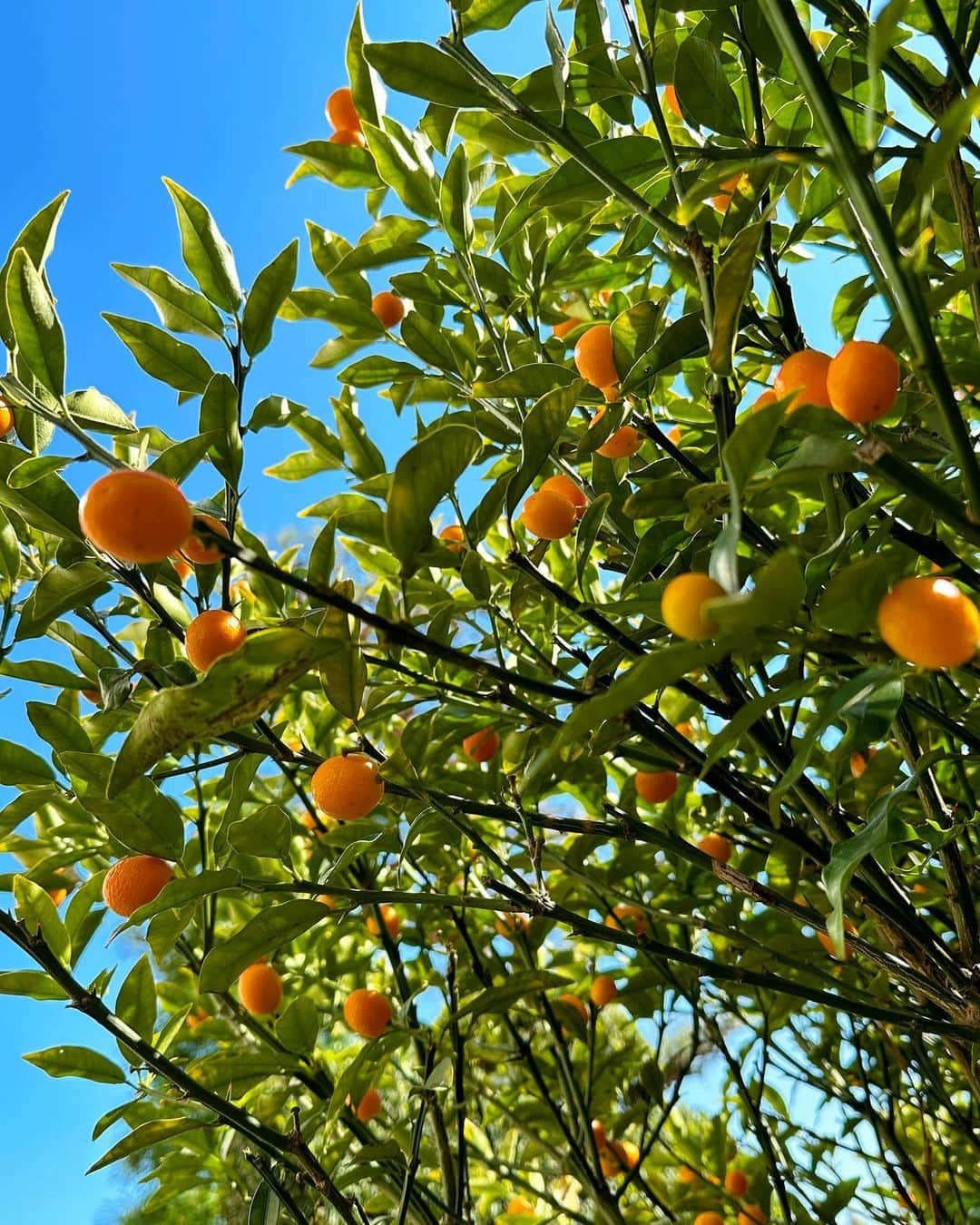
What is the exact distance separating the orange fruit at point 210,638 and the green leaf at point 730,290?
0.33 metres

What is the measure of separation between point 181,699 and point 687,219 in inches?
15.1

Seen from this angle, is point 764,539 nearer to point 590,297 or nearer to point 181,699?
point 181,699

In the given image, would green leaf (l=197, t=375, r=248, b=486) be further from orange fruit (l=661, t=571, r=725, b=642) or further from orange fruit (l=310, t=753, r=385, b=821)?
orange fruit (l=661, t=571, r=725, b=642)

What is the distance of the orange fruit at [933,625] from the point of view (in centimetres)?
41

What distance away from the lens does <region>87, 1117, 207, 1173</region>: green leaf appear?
30.0 inches

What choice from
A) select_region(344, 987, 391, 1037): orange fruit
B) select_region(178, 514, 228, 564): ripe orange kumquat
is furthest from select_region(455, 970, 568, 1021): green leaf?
select_region(178, 514, 228, 564): ripe orange kumquat

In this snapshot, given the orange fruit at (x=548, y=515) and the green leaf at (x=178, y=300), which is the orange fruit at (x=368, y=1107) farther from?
the green leaf at (x=178, y=300)

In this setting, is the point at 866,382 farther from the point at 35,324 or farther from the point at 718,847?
the point at 718,847

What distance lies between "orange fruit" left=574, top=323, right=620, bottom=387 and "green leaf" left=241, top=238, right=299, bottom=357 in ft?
0.73

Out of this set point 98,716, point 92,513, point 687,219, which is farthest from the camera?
point 98,716

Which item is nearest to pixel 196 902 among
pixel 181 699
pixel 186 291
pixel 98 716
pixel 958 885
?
pixel 98 716

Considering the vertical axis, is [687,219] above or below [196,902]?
above

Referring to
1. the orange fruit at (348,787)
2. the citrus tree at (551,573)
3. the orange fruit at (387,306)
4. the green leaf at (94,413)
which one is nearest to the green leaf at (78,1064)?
the citrus tree at (551,573)

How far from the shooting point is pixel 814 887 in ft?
3.45
